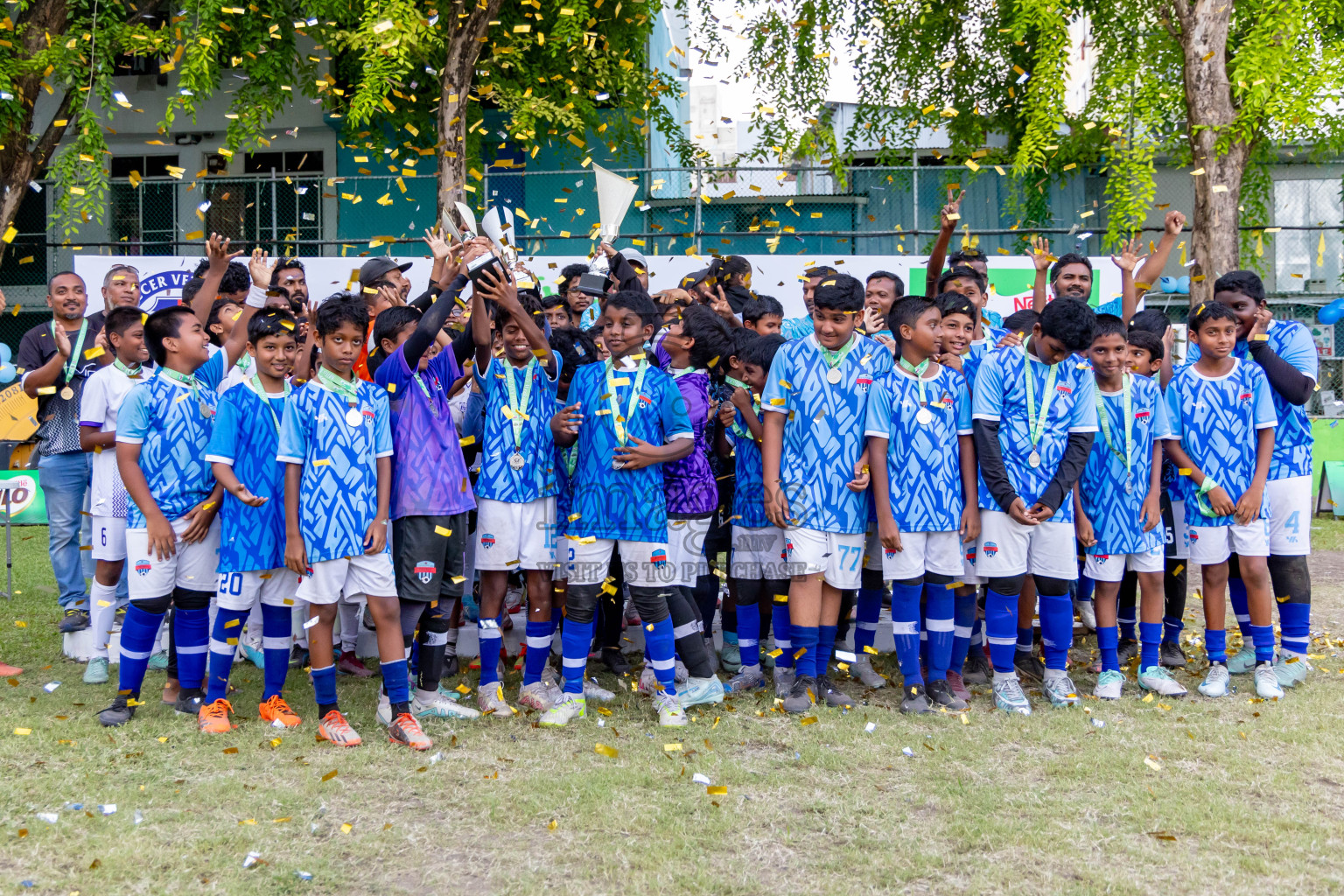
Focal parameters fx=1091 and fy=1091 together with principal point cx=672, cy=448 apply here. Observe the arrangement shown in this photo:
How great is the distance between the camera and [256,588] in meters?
4.66

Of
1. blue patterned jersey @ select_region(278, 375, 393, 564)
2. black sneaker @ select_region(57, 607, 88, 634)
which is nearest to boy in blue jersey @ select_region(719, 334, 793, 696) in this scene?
blue patterned jersey @ select_region(278, 375, 393, 564)

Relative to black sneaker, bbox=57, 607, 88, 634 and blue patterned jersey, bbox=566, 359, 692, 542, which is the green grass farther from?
black sneaker, bbox=57, 607, 88, 634

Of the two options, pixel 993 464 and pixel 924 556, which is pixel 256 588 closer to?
pixel 924 556

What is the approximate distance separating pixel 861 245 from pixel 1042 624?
11887 mm

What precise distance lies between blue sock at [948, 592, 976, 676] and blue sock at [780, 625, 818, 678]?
0.70 m

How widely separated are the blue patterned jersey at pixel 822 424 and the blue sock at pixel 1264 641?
2084mm

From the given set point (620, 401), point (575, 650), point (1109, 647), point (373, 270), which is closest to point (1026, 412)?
point (1109, 647)

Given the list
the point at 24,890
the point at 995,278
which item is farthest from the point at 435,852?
the point at 995,278

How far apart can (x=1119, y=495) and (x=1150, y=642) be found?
0.77m

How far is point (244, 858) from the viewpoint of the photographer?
3299mm

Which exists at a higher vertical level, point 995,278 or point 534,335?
point 995,278

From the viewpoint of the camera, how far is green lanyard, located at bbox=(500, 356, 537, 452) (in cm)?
494

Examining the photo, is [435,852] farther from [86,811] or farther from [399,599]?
[399,599]

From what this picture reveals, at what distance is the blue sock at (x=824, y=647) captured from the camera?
5062mm
